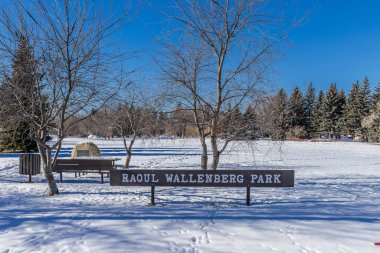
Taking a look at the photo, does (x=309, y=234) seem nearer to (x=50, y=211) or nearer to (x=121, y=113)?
(x=50, y=211)

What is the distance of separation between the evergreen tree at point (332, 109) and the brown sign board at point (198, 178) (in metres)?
60.5

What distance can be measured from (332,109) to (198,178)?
61.7 metres

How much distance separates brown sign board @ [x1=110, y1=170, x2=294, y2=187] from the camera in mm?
7344

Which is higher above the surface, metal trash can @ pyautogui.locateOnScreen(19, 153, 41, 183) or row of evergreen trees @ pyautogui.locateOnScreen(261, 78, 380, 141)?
row of evergreen trees @ pyautogui.locateOnScreen(261, 78, 380, 141)

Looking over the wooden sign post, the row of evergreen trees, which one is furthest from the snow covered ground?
the row of evergreen trees

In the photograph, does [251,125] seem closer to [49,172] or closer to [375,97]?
[49,172]

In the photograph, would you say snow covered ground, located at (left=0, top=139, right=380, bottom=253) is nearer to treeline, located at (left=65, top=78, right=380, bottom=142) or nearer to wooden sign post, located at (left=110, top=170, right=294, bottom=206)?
wooden sign post, located at (left=110, top=170, right=294, bottom=206)

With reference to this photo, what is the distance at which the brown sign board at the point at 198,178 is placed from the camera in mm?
7344

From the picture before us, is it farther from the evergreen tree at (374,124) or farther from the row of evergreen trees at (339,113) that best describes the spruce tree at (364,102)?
the evergreen tree at (374,124)

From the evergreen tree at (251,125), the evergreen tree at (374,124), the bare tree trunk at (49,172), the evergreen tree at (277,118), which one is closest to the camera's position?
the bare tree trunk at (49,172)

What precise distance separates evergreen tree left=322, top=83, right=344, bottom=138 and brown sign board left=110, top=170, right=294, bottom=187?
199ft

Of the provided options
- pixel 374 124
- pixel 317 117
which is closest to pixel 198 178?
pixel 374 124

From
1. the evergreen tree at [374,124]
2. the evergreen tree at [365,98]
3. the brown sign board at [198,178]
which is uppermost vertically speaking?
the evergreen tree at [365,98]

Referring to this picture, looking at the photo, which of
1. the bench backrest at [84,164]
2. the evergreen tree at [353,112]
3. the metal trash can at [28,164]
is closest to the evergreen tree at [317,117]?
the evergreen tree at [353,112]
